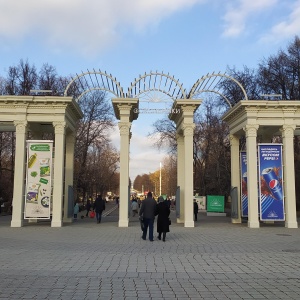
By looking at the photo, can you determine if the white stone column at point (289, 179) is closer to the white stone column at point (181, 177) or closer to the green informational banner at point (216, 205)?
the white stone column at point (181, 177)

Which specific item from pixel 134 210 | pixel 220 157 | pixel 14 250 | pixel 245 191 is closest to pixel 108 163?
pixel 220 157

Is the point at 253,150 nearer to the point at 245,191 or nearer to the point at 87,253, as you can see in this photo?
the point at 245,191

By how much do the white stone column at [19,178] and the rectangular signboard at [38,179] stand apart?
0.34 metres

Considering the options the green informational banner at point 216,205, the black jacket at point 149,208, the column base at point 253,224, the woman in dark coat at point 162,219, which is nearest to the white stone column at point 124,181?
the black jacket at point 149,208

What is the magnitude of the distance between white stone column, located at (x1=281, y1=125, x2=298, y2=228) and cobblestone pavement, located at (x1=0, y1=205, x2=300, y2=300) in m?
9.02

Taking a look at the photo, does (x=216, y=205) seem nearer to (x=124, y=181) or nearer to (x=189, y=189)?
(x=189, y=189)

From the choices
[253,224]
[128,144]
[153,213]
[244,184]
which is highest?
[128,144]

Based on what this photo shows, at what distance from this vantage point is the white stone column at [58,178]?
22.1m

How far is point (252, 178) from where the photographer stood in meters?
22.7

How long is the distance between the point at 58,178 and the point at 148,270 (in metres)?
14.5

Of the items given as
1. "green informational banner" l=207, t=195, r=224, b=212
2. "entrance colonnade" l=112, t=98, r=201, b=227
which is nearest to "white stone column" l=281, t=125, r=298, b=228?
"entrance colonnade" l=112, t=98, r=201, b=227

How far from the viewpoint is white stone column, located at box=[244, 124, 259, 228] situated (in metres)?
22.6

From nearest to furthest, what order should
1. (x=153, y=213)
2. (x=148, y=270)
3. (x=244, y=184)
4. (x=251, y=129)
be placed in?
(x=148, y=270), (x=153, y=213), (x=251, y=129), (x=244, y=184)

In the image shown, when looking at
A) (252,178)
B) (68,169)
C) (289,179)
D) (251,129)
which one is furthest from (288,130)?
(68,169)
